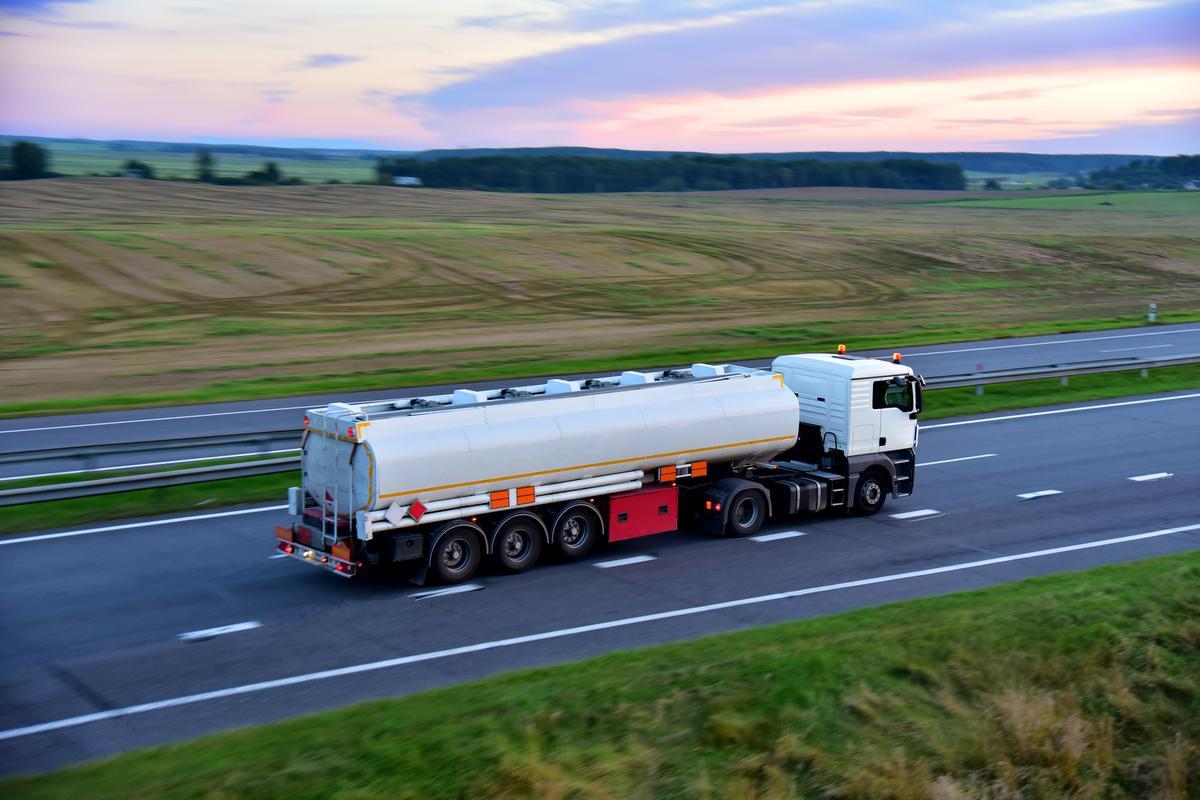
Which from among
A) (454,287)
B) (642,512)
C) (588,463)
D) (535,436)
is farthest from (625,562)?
(454,287)

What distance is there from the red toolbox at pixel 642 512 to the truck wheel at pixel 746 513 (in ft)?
2.96

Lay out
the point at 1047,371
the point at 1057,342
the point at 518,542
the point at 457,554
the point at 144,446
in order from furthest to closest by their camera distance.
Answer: the point at 1057,342 → the point at 1047,371 → the point at 144,446 → the point at 518,542 → the point at 457,554

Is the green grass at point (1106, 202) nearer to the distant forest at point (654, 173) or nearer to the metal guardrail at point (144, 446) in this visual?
the distant forest at point (654, 173)

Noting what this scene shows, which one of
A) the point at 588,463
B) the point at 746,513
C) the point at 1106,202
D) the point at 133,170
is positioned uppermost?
the point at 133,170

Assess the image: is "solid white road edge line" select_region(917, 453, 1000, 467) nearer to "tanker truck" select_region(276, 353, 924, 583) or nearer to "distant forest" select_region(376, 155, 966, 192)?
"tanker truck" select_region(276, 353, 924, 583)

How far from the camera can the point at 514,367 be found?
34.2m

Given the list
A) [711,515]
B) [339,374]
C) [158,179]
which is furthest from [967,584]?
[158,179]

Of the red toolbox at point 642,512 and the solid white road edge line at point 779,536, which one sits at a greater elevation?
the red toolbox at point 642,512

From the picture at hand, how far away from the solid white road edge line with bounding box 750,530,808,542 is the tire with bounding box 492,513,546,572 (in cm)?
363

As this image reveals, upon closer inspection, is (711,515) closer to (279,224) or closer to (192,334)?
(192,334)

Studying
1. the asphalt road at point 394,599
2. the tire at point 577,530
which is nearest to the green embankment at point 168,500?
the asphalt road at point 394,599

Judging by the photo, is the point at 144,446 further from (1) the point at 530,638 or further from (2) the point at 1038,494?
(2) the point at 1038,494

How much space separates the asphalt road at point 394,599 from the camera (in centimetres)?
1186

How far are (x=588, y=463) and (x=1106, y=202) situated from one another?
12805 centimetres
